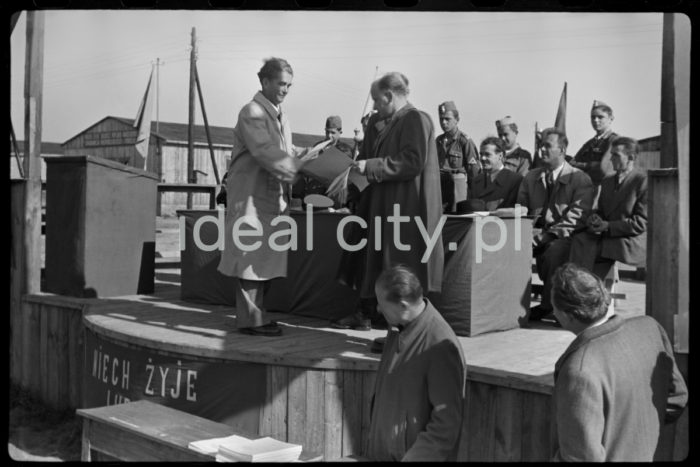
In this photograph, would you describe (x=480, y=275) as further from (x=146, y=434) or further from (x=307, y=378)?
(x=146, y=434)

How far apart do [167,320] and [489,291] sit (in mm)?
2562

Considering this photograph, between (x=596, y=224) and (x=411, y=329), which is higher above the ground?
(x=596, y=224)

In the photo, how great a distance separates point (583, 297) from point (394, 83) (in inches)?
101

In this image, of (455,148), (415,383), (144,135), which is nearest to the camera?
(415,383)

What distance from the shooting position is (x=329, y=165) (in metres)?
5.36

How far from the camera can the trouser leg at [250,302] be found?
19.1 ft

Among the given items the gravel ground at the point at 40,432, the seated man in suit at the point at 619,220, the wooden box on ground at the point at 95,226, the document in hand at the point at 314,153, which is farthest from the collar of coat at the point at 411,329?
the wooden box on ground at the point at 95,226

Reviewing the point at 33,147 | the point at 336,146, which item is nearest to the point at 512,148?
the point at 336,146

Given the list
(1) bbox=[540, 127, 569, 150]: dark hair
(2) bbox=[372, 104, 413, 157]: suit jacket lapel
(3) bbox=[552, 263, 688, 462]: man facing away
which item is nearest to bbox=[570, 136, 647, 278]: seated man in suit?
(1) bbox=[540, 127, 569, 150]: dark hair

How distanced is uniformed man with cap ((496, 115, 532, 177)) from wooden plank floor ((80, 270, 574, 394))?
261 centimetres

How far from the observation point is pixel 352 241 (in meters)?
5.72

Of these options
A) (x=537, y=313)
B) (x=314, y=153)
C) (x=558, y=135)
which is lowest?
(x=537, y=313)

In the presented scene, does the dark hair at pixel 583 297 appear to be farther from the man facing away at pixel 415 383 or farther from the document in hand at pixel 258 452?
Answer: the document in hand at pixel 258 452
